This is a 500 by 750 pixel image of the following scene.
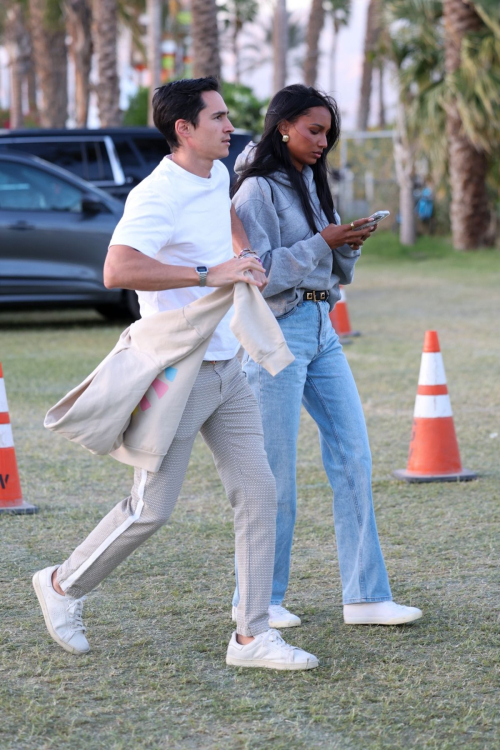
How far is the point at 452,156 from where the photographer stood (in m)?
22.1

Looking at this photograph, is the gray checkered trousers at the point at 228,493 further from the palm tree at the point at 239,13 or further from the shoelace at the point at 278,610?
the palm tree at the point at 239,13

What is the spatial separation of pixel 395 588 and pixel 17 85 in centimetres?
4012

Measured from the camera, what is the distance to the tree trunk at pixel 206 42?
Result: 806 inches

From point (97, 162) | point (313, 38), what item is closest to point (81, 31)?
point (313, 38)

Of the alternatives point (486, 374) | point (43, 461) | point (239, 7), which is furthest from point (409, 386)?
point (239, 7)

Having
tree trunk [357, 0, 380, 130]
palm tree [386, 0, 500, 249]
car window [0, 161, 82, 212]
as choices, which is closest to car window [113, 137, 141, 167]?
car window [0, 161, 82, 212]

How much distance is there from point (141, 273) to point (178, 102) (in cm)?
57

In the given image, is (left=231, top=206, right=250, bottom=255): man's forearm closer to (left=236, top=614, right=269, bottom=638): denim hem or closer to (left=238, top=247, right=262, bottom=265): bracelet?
(left=238, top=247, right=262, bottom=265): bracelet

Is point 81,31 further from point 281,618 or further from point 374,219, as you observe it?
point 281,618

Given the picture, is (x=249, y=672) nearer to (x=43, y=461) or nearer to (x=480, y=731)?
(x=480, y=731)

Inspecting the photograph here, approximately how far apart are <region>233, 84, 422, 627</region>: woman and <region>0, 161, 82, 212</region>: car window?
8794 mm

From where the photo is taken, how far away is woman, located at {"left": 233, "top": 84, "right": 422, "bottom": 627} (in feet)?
12.4

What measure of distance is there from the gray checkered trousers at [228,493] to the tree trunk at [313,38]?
38720 millimetres

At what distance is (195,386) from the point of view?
11.5 feet
